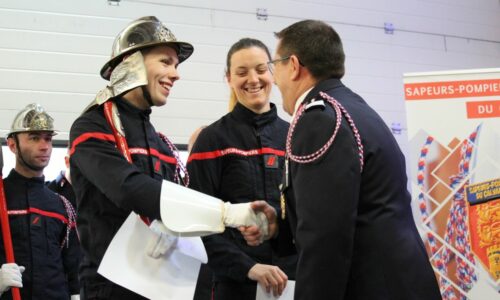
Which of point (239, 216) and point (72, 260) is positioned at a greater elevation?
point (239, 216)

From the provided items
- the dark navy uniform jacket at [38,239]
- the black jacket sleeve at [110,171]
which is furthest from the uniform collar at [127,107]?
the dark navy uniform jacket at [38,239]

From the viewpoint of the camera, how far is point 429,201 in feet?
17.1

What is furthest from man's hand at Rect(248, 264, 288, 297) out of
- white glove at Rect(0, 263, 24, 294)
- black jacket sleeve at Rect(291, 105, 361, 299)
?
white glove at Rect(0, 263, 24, 294)

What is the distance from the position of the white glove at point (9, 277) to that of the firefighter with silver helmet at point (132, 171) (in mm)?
2151

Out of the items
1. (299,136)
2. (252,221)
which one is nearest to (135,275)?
(252,221)

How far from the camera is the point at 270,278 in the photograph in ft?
9.98

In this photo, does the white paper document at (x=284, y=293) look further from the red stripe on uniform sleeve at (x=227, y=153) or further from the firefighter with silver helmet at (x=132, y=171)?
the red stripe on uniform sleeve at (x=227, y=153)

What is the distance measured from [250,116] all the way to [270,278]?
96cm

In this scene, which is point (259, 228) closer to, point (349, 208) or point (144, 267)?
point (144, 267)

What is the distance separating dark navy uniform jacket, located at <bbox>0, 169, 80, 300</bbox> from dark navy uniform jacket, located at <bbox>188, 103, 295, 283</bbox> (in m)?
2.34

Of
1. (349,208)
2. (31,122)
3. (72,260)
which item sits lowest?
(72,260)

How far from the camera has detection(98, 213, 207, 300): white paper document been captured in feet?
8.54

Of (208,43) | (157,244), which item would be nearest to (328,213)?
(157,244)

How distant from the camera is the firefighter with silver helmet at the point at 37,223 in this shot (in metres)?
5.20
